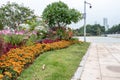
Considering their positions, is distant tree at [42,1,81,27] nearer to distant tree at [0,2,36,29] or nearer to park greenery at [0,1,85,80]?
park greenery at [0,1,85,80]

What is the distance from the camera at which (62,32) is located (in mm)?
21656

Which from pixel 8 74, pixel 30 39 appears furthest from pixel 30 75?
pixel 30 39

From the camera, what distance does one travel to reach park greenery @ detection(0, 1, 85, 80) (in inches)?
319

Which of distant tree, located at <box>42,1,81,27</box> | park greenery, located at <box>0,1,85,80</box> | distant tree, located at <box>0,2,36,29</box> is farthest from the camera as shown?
distant tree, located at <box>0,2,36,29</box>

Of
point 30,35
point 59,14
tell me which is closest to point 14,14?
point 59,14

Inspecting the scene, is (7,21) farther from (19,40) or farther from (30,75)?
(30,75)

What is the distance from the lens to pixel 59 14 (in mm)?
21594

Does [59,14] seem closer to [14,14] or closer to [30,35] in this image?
[30,35]

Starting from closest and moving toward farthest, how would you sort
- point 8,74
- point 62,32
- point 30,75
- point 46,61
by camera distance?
point 8,74
point 30,75
point 46,61
point 62,32

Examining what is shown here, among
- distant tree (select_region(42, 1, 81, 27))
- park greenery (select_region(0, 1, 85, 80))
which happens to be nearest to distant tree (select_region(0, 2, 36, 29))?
park greenery (select_region(0, 1, 85, 80))

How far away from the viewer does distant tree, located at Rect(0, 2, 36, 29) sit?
1065 inches

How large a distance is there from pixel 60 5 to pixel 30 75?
1508cm

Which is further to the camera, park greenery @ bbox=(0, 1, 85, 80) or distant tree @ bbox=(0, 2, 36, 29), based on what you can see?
distant tree @ bbox=(0, 2, 36, 29)

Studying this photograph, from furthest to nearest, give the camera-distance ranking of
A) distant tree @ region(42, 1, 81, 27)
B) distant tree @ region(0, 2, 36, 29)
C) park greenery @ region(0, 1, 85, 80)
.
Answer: distant tree @ region(0, 2, 36, 29), distant tree @ region(42, 1, 81, 27), park greenery @ region(0, 1, 85, 80)
